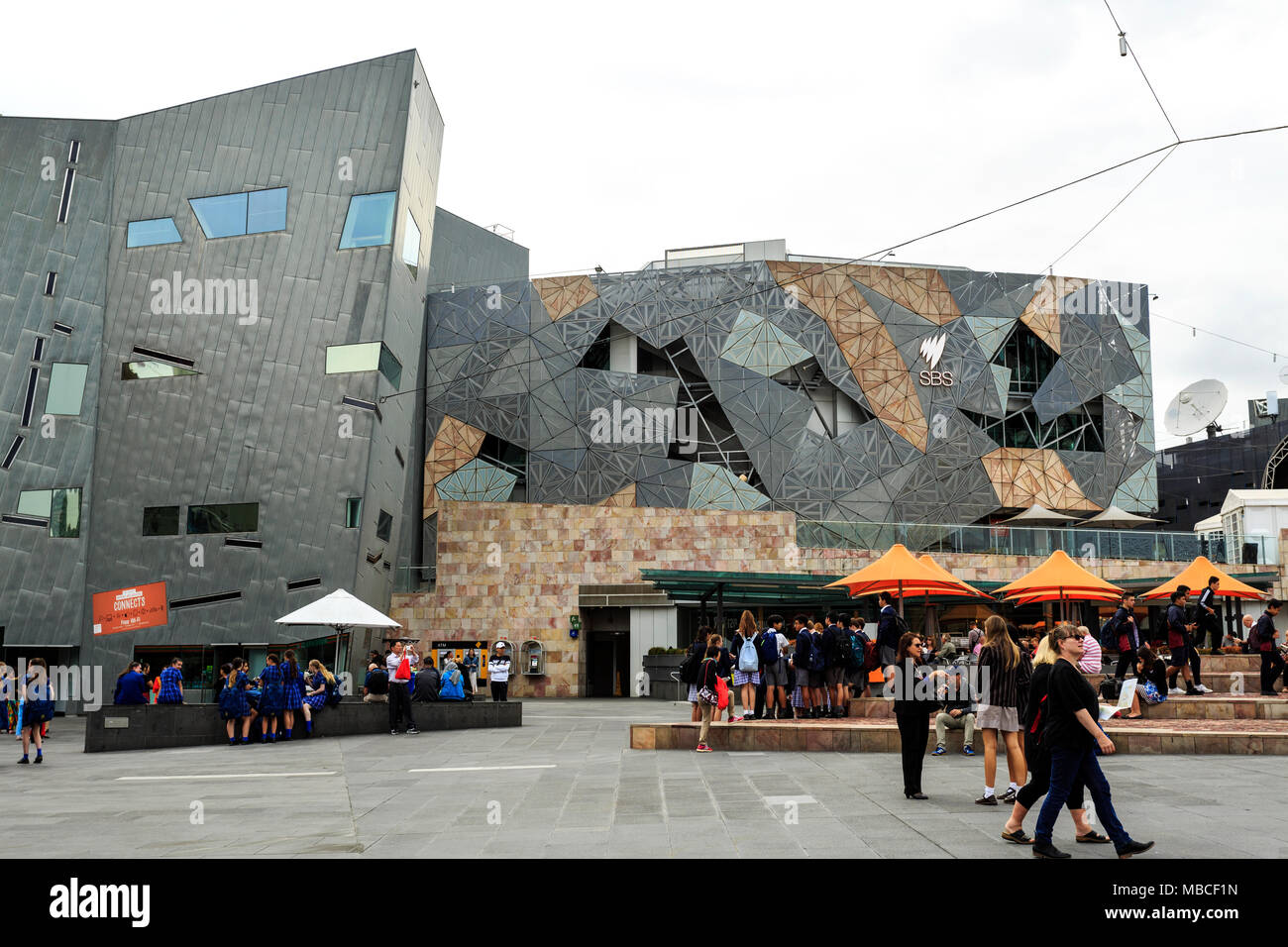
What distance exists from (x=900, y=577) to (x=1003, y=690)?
10.3 meters

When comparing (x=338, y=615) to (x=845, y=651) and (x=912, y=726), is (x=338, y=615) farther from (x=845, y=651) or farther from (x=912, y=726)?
(x=912, y=726)

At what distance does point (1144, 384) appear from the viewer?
147 feet

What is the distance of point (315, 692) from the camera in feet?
66.5

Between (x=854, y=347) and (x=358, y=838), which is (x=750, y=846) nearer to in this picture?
(x=358, y=838)

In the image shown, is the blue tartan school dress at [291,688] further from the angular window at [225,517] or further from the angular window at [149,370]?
the angular window at [149,370]

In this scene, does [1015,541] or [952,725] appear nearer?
[952,725]

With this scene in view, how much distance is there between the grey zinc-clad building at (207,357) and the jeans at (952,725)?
19881 millimetres

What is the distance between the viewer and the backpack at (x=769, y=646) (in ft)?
54.4

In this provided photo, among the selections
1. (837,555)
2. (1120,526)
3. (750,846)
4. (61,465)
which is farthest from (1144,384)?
(750,846)

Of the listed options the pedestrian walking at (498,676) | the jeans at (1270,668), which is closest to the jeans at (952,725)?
the jeans at (1270,668)

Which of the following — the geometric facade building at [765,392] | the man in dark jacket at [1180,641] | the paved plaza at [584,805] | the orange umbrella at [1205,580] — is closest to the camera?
the paved plaza at [584,805]

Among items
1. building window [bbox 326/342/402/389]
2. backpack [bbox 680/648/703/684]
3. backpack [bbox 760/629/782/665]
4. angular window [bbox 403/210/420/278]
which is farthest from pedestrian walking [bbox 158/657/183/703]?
angular window [bbox 403/210/420/278]

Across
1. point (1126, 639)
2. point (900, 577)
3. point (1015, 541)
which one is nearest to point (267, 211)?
point (900, 577)
